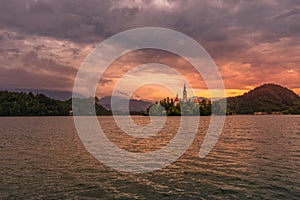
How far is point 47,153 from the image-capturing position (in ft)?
150

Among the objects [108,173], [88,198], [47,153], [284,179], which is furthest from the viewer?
[47,153]

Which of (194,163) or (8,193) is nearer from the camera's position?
(8,193)

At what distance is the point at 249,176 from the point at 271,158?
44.4 ft

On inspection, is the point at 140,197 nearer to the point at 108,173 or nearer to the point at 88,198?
the point at 88,198

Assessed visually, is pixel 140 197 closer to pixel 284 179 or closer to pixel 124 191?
pixel 124 191

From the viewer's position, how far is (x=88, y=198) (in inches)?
861

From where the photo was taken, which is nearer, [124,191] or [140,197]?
[140,197]

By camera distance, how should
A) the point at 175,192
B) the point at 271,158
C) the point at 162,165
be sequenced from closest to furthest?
the point at 175,192
the point at 162,165
the point at 271,158

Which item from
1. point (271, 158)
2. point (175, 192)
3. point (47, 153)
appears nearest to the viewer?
point (175, 192)

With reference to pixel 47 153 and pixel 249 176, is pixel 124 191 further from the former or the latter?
pixel 47 153

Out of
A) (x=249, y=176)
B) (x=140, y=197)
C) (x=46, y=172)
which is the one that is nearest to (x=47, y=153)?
(x=46, y=172)

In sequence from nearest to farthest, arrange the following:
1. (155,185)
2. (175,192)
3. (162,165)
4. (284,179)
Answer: (175,192)
(155,185)
(284,179)
(162,165)

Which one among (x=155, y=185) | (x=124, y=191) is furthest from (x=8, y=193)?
(x=155, y=185)

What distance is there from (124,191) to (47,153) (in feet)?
89.7
